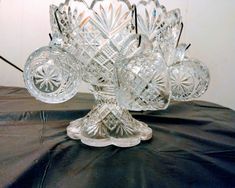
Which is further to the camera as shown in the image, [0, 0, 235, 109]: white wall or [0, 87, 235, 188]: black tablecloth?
[0, 0, 235, 109]: white wall

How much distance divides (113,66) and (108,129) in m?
0.17

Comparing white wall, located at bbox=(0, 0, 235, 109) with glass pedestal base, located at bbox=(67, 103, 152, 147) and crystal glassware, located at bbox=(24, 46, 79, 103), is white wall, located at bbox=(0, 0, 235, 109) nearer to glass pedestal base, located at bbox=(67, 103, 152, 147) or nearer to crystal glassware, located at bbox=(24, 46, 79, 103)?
glass pedestal base, located at bbox=(67, 103, 152, 147)

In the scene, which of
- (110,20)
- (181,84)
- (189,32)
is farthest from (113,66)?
(189,32)

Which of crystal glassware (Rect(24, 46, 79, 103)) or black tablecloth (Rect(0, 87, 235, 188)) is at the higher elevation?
crystal glassware (Rect(24, 46, 79, 103))

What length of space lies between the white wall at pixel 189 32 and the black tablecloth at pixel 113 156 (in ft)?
2.03

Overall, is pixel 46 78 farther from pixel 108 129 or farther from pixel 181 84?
pixel 181 84

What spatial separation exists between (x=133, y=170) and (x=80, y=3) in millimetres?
361

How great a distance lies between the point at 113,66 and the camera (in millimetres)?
478

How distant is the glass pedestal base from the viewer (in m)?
0.50

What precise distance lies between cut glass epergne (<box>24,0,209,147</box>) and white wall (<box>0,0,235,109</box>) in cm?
68

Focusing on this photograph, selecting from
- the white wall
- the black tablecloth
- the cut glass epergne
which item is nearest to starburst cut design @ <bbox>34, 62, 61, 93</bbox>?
the cut glass epergne

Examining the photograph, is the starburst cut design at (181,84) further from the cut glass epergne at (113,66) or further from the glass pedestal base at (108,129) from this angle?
the glass pedestal base at (108,129)

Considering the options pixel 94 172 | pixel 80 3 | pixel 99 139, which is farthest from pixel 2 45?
pixel 94 172

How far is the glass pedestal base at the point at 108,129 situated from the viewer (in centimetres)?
50
